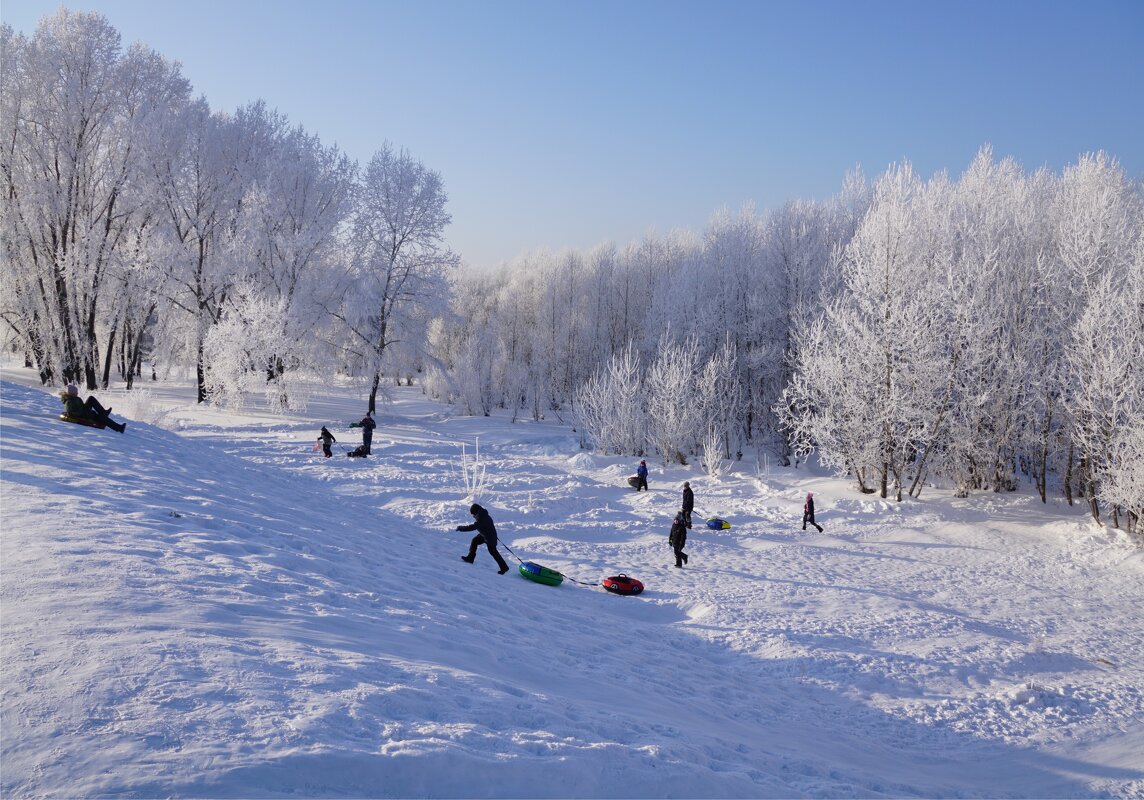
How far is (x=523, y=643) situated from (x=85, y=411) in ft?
36.8

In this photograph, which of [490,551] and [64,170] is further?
[64,170]

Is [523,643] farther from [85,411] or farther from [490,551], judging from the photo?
[85,411]

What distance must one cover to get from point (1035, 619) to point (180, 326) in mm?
35207

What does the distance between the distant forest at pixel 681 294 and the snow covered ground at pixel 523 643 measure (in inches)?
123

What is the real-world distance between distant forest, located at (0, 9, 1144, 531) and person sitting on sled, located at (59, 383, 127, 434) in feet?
47.1

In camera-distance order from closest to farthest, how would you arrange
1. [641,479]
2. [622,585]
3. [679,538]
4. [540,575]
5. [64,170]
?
[540,575] → [622,585] → [679,538] → [641,479] → [64,170]

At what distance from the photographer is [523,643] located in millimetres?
7207

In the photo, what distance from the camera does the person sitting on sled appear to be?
41.8ft

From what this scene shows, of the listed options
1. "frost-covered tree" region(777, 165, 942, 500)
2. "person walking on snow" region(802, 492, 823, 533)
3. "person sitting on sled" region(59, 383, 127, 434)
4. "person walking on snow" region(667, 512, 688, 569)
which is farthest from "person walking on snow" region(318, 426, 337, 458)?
"frost-covered tree" region(777, 165, 942, 500)

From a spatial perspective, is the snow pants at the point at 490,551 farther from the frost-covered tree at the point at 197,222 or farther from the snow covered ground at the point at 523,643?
the frost-covered tree at the point at 197,222

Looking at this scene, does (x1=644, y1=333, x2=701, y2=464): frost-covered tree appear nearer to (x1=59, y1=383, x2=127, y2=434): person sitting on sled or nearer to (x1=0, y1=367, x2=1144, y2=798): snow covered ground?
(x1=0, y1=367, x2=1144, y2=798): snow covered ground

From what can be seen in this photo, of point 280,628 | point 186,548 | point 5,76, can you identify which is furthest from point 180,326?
point 280,628

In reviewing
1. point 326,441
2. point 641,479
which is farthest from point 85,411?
point 641,479

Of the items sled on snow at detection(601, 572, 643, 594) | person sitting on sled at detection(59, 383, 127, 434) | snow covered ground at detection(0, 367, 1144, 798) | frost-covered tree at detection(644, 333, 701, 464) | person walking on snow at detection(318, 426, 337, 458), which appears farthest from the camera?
frost-covered tree at detection(644, 333, 701, 464)
